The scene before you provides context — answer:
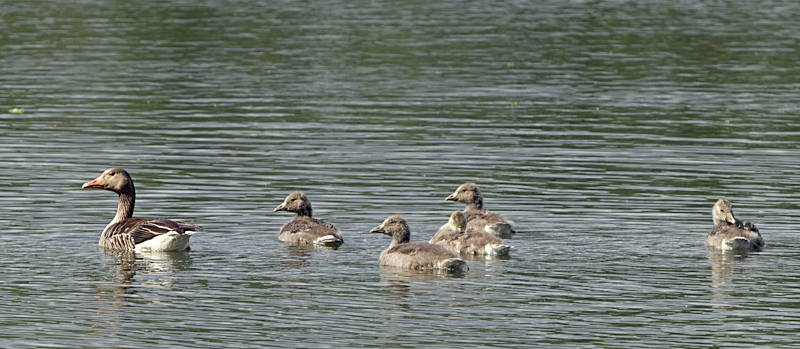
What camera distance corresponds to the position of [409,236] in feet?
75.7

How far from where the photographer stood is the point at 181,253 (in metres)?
23.0

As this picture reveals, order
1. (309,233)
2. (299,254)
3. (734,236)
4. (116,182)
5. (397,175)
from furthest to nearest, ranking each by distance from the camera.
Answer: (397,175)
(116,182)
(309,233)
(299,254)
(734,236)

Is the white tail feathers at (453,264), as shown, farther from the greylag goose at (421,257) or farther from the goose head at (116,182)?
the goose head at (116,182)

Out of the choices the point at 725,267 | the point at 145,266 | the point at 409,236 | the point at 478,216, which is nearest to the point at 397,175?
the point at 478,216

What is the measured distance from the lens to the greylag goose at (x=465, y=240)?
22.3m

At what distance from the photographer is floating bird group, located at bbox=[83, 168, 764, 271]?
21422 millimetres

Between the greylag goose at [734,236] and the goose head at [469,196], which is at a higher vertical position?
the goose head at [469,196]

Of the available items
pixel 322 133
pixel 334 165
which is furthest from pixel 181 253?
pixel 322 133

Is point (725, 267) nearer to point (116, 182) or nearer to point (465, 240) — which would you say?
point (465, 240)

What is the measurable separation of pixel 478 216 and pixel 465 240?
235 centimetres

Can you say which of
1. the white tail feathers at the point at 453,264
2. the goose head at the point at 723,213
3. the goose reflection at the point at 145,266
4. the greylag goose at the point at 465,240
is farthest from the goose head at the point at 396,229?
the goose head at the point at 723,213

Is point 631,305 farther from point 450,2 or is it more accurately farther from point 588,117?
point 450,2

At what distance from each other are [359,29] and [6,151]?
35.6m

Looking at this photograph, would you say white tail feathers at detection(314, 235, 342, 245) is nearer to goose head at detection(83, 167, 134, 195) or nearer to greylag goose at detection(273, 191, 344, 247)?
greylag goose at detection(273, 191, 344, 247)
